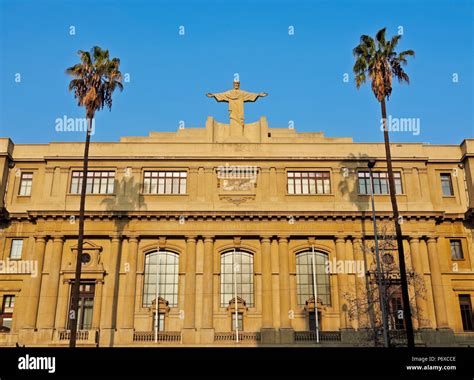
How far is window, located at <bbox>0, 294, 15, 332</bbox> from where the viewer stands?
3728 centimetres

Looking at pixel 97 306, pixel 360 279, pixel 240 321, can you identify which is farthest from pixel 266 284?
pixel 97 306

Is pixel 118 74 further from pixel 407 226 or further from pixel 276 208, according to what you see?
pixel 407 226

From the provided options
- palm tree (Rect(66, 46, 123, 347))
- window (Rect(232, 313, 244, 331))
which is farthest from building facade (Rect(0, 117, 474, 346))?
palm tree (Rect(66, 46, 123, 347))

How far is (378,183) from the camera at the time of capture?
→ 4112cm

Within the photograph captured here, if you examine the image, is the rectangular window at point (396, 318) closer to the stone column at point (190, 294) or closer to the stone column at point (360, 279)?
the stone column at point (360, 279)

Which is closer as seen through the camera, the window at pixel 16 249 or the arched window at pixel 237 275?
the arched window at pixel 237 275

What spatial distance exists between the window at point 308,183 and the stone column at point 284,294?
4806 millimetres

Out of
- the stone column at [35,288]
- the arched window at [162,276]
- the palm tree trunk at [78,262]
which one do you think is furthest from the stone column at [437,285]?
the stone column at [35,288]

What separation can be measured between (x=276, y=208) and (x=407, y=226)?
35.6 feet

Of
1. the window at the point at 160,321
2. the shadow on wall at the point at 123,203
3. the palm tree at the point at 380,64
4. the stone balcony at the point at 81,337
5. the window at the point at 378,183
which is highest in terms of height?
the palm tree at the point at 380,64

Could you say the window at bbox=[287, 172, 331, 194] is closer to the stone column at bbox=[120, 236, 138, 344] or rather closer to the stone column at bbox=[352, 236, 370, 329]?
the stone column at bbox=[352, 236, 370, 329]

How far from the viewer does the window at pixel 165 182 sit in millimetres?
40594

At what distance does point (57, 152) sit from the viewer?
136 ft

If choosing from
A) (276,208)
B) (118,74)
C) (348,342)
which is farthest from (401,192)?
(118,74)
